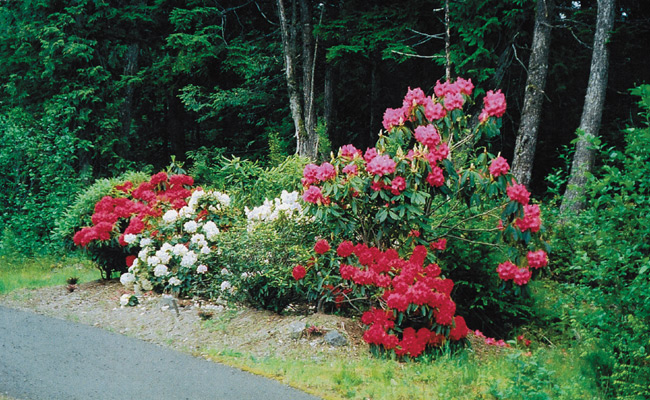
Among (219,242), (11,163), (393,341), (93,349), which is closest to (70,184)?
(11,163)

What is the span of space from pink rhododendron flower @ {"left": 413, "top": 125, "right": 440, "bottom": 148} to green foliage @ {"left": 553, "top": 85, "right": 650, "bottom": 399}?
152 cm

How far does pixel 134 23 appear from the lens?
52.8ft

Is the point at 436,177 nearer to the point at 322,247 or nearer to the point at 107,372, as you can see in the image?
the point at 322,247

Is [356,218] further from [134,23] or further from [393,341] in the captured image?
[134,23]

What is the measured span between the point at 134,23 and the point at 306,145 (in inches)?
267

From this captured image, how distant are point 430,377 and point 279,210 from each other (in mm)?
2987

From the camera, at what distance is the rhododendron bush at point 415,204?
224 inches

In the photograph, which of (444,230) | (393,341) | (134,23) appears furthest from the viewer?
(134,23)

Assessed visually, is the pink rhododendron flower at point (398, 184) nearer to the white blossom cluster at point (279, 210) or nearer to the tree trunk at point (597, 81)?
the white blossom cluster at point (279, 210)

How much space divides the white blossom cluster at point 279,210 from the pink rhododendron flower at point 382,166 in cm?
151

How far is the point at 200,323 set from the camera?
657cm

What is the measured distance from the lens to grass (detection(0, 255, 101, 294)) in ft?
30.3

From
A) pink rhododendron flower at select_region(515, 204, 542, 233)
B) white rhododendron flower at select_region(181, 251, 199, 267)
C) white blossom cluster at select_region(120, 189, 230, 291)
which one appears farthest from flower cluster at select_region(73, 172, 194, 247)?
pink rhododendron flower at select_region(515, 204, 542, 233)

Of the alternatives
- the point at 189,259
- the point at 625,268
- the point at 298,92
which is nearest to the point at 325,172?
the point at 189,259
